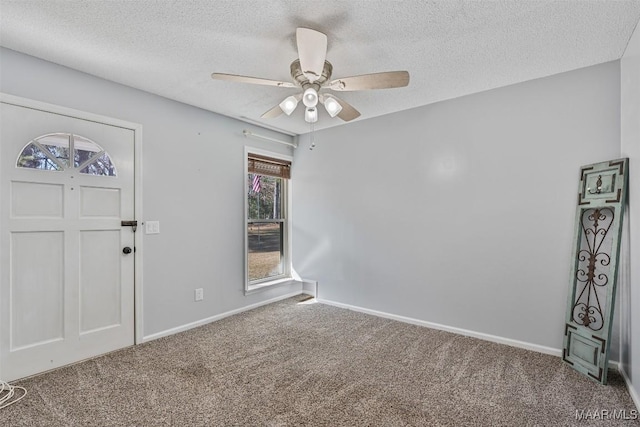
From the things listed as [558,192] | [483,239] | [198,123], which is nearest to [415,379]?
[483,239]

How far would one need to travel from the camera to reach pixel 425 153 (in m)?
3.38

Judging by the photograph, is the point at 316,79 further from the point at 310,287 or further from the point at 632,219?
the point at 310,287

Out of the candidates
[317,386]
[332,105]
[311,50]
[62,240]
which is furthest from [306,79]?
[62,240]

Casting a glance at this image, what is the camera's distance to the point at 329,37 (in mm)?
2064

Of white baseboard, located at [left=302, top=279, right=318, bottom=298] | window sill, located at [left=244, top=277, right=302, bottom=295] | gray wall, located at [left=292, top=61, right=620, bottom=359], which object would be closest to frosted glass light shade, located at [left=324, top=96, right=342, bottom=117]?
gray wall, located at [left=292, top=61, right=620, bottom=359]

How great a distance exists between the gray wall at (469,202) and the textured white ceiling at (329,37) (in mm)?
351

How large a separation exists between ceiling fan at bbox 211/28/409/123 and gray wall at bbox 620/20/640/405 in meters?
1.51

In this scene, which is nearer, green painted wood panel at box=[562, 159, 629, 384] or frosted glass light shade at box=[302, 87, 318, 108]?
frosted glass light shade at box=[302, 87, 318, 108]

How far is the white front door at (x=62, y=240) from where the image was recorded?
7.42 ft

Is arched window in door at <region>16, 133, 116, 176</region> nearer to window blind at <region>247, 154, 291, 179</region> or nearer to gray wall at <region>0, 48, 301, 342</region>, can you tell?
gray wall at <region>0, 48, 301, 342</region>

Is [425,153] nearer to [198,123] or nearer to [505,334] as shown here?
[505,334]

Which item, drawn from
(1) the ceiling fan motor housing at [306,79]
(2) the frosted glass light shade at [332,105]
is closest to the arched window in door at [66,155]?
(1) the ceiling fan motor housing at [306,79]

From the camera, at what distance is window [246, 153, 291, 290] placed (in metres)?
4.16

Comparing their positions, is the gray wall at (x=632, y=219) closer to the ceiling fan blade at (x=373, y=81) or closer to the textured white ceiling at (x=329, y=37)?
the textured white ceiling at (x=329, y=37)
